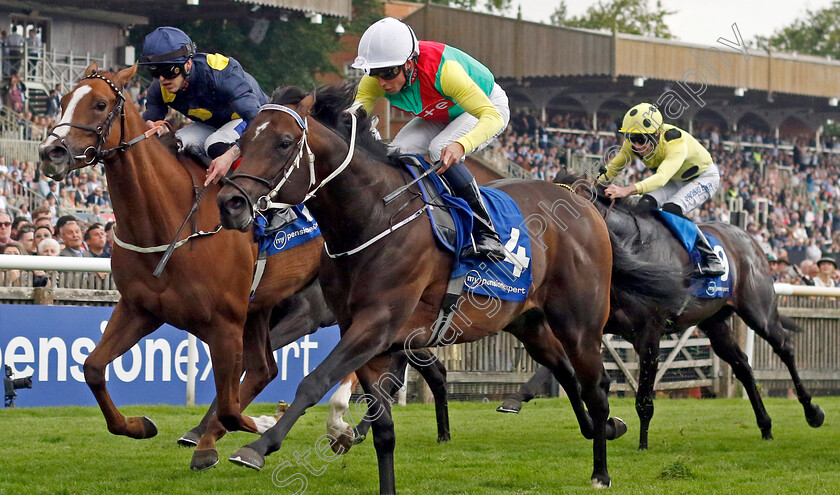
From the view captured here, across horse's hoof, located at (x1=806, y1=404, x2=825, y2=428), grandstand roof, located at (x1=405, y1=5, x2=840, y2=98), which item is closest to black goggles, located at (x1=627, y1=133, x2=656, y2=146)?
horse's hoof, located at (x1=806, y1=404, x2=825, y2=428)

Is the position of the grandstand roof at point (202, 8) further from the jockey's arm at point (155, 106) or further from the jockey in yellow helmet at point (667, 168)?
the jockey's arm at point (155, 106)

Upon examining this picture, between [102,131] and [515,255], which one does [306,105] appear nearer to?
[102,131]

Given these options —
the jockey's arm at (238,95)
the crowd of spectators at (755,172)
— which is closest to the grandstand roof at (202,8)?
the crowd of spectators at (755,172)

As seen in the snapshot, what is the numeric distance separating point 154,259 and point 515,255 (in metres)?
1.74

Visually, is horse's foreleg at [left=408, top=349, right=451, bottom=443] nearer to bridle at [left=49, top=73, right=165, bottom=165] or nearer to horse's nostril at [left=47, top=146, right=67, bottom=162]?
bridle at [left=49, top=73, right=165, bottom=165]

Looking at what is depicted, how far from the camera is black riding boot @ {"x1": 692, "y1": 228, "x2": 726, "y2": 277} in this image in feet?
25.2

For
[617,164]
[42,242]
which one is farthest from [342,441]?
[42,242]

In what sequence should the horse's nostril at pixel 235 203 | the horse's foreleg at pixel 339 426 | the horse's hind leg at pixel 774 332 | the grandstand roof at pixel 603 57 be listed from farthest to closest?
the grandstand roof at pixel 603 57, the horse's hind leg at pixel 774 332, the horse's foreleg at pixel 339 426, the horse's nostril at pixel 235 203

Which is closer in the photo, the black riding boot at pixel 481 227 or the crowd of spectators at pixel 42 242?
the black riding boot at pixel 481 227

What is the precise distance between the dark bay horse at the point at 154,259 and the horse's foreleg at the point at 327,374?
3.46 feet

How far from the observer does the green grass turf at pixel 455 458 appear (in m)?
5.14

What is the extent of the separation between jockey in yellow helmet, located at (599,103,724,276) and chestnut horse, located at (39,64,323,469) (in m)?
2.94

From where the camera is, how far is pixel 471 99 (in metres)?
5.10

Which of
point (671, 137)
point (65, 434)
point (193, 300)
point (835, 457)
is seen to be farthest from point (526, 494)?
Answer: point (671, 137)
